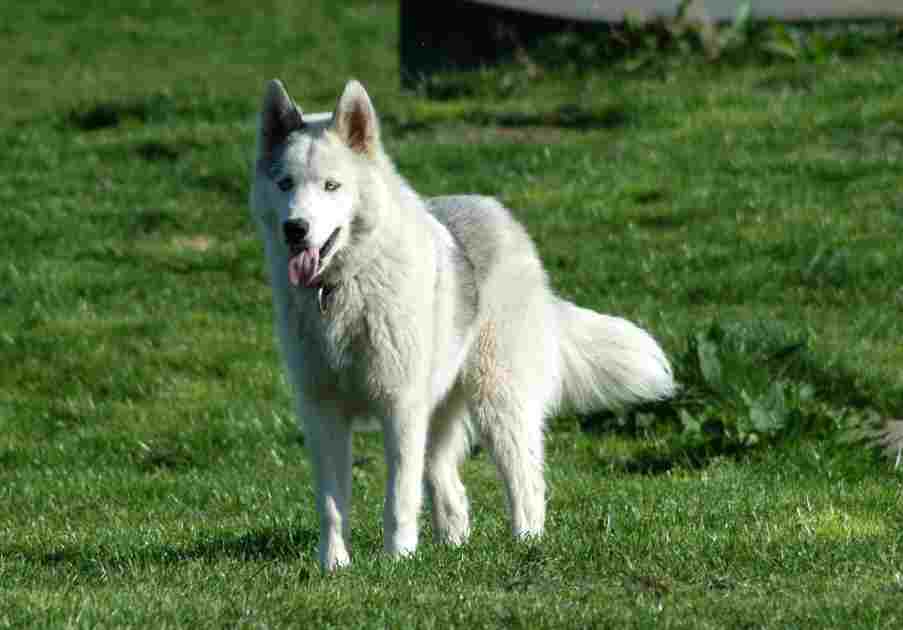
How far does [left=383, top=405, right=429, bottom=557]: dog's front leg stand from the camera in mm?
6352

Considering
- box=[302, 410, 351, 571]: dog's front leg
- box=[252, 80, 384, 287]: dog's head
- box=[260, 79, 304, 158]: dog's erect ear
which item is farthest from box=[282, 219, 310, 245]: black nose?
box=[302, 410, 351, 571]: dog's front leg

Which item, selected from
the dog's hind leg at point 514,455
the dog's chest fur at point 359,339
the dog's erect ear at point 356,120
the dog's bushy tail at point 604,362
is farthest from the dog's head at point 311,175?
the dog's bushy tail at point 604,362

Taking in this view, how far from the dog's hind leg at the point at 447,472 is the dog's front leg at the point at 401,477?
0.70m

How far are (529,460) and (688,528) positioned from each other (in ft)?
2.74

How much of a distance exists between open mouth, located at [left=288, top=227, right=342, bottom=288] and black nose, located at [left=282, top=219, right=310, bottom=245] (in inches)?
1.9

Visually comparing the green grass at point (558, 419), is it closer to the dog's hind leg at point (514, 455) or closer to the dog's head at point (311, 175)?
the dog's hind leg at point (514, 455)

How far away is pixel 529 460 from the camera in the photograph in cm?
702

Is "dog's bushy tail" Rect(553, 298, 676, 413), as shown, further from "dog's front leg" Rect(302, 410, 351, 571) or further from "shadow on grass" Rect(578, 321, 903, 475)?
"dog's front leg" Rect(302, 410, 351, 571)

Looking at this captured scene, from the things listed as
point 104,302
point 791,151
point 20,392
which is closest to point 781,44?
point 791,151

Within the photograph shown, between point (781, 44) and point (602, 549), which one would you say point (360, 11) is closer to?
point (781, 44)

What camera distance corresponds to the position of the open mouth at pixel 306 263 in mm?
6062

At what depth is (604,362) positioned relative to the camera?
7.47 meters

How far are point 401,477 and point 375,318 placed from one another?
0.64 metres

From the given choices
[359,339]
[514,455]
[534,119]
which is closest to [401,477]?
[359,339]
